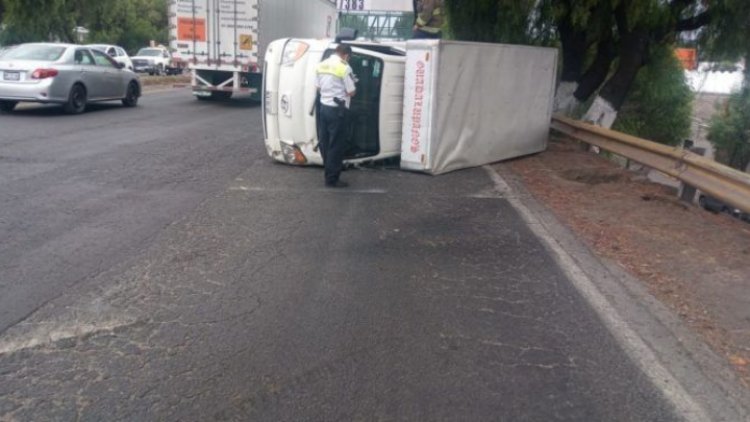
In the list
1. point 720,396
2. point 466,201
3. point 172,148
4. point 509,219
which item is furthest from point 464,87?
point 720,396

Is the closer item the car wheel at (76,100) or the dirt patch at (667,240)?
the dirt patch at (667,240)

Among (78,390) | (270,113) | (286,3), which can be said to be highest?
(286,3)

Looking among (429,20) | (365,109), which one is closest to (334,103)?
(365,109)

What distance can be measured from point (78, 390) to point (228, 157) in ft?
24.5

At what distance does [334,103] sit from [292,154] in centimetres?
158

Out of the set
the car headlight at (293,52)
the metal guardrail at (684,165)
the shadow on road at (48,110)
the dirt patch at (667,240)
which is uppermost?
the car headlight at (293,52)

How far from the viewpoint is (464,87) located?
390 inches

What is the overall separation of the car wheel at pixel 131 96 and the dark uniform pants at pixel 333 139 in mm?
11147

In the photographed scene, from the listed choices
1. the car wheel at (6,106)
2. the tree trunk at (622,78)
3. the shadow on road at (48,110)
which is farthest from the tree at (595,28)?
the car wheel at (6,106)

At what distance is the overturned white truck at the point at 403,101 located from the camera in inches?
375

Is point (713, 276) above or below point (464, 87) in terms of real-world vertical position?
below

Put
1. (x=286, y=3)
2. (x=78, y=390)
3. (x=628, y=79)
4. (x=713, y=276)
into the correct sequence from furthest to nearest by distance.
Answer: (x=286, y=3) < (x=628, y=79) < (x=713, y=276) < (x=78, y=390)

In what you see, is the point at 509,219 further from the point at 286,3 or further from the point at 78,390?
the point at 286,3

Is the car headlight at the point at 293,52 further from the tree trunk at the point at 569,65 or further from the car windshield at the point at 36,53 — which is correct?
the car windshield at the point at 36,53
